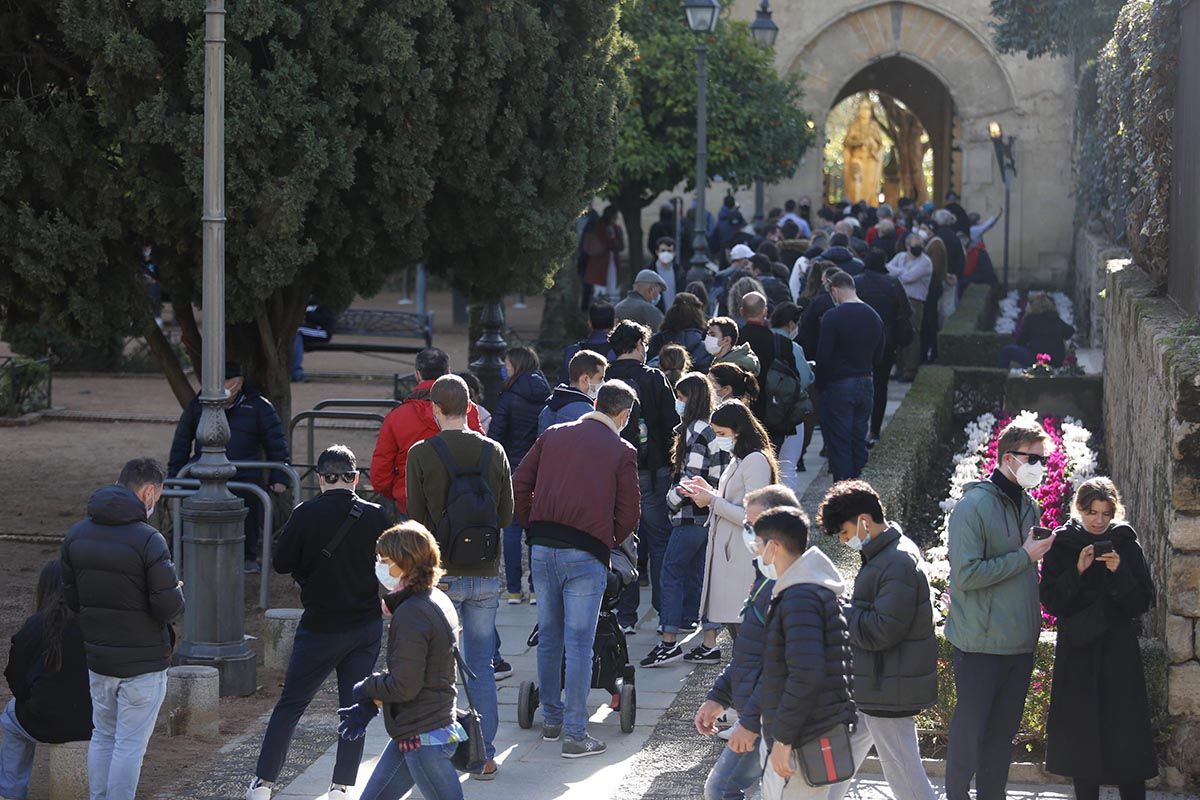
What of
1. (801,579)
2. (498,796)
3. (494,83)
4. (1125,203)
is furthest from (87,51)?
(1125,203)

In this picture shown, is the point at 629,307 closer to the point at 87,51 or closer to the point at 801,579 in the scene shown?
the point at 87,51

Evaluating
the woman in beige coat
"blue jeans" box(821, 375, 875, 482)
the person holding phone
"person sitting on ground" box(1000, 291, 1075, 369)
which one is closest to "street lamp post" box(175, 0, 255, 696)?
the woman in beige coat

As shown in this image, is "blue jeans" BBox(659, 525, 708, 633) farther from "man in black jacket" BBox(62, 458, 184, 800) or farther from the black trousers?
"man in black jacket" BBox(62, 458, 184, 800)

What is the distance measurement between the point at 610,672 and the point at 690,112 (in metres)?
16.4

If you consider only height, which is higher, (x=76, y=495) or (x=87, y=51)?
(x=87, y=51)

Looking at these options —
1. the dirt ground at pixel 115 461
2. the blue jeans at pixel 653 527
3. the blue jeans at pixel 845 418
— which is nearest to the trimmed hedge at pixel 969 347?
the dirt ground at pixel 115 461

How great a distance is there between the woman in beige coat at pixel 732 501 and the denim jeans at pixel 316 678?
1736 mm

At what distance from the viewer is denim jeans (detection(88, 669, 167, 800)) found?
670cm

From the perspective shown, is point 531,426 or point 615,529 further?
point 531,426

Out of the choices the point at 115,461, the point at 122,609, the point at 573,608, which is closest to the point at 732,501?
the point at 573,608

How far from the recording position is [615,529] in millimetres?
7785

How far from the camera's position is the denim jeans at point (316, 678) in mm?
6910

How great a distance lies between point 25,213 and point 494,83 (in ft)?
10.9

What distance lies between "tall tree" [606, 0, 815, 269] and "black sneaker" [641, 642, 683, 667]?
14319 millimetres
